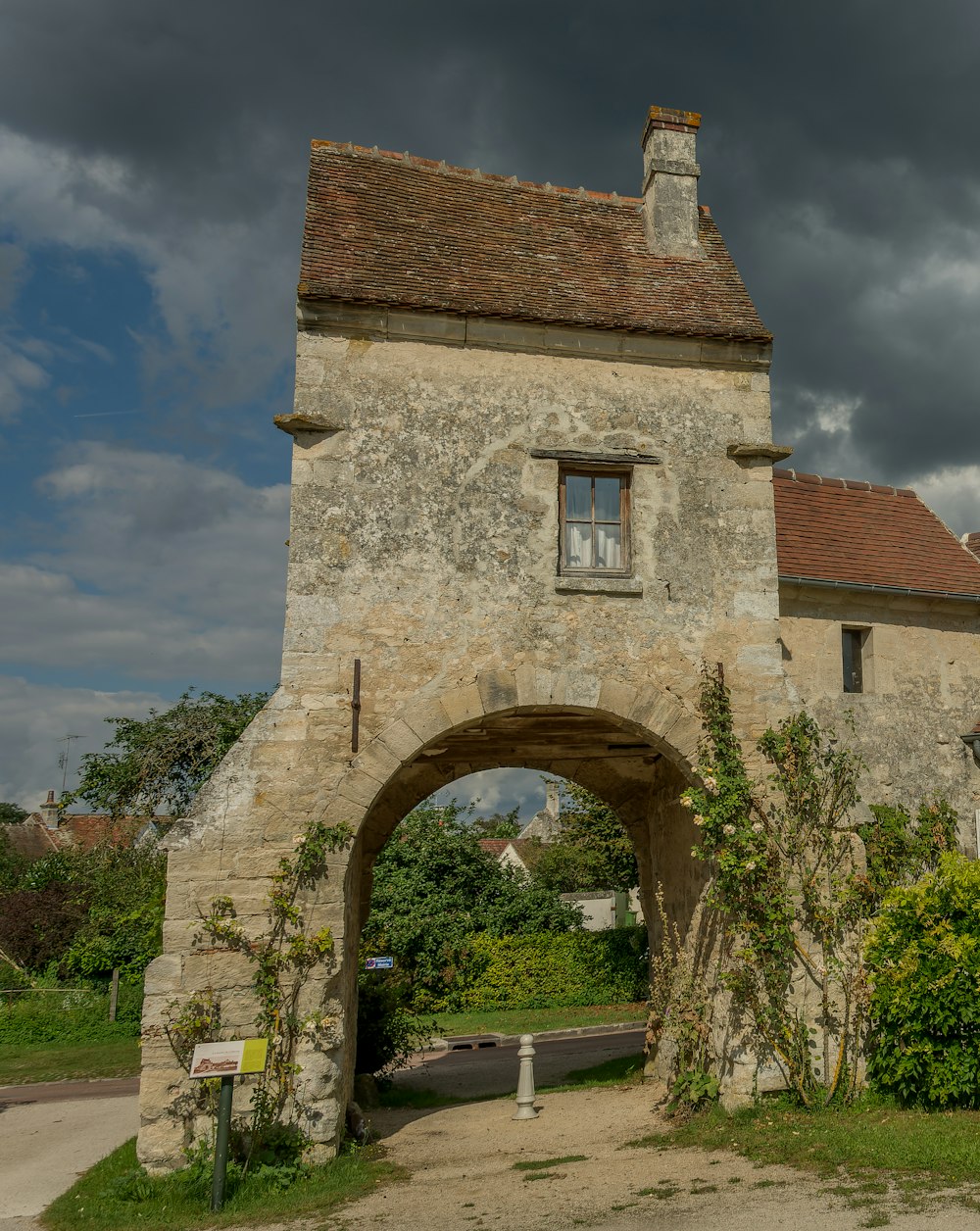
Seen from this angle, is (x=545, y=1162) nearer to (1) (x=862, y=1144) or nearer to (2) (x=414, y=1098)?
(1) (x=862, y=1144)

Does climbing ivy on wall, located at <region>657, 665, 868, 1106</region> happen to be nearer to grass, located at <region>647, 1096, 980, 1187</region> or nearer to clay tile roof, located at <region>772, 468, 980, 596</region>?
grass, located at <region>647, 1096, 980, 1187</region>

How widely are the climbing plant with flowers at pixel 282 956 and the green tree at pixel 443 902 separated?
1235cm

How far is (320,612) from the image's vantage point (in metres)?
7.68

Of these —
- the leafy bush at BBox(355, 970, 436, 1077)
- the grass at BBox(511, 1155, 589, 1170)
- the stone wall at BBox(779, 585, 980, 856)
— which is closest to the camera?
the grass at BBox(511, 1155, 589, 1170)

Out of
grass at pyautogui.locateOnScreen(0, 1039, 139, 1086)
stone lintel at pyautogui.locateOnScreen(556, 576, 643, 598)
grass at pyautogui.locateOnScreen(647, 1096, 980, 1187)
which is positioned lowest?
grass at pyautogui.locateOnScreen(0, 1039, 139, 1086)

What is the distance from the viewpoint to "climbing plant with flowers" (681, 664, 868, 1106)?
7.51 metres

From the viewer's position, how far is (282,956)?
6984 mm

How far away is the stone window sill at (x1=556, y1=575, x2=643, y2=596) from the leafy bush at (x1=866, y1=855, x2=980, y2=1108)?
3246 mm

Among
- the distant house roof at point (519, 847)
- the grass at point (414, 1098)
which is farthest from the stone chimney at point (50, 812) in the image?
the grass at point (414, 1098)

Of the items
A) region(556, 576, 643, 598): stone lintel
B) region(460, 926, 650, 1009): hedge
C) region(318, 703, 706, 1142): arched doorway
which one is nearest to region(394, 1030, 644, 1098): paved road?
region(318, 703, 706, 1142): arched doorway

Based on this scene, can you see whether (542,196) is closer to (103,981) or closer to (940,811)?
(940,811)

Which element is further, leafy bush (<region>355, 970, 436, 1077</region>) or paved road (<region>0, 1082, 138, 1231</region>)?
leafy bush (<region>355, 970, 436, 1077</region>)

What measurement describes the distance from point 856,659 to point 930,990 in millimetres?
5695

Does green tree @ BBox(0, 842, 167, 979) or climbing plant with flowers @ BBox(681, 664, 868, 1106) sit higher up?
climbing plant with flowers @ BBox(681, 664, 868, 1106)
